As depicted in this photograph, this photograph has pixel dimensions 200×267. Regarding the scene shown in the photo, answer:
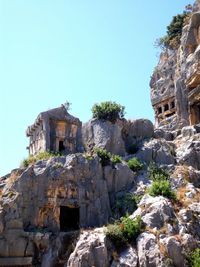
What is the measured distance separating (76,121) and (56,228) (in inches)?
501

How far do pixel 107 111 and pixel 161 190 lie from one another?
13317 millimetres

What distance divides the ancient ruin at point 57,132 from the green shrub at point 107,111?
85.1 inches

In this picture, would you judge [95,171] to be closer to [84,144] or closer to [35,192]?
[35,192]

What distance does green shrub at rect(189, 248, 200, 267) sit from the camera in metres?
21.9

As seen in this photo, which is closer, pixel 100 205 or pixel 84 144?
pixel 100 205

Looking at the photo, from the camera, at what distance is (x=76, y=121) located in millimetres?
37938

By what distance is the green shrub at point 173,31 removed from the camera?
182 ft

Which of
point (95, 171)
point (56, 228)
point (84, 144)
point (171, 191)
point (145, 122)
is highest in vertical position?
point (145, 122)

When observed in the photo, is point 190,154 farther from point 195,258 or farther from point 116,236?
point 195,258

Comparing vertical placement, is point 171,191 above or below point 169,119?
below

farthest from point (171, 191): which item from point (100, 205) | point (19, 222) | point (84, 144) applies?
point (84, 144)

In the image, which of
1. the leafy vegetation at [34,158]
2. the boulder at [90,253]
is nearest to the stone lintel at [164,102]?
the leafy vegetation at [34,158]

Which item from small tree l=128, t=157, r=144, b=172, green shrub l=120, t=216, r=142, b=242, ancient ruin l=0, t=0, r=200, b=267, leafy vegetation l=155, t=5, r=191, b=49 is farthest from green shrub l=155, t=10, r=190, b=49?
green shrub l=120, t=216, r=142, b=242

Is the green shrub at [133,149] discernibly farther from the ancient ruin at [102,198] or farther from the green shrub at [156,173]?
the green shrub at [156,173]
